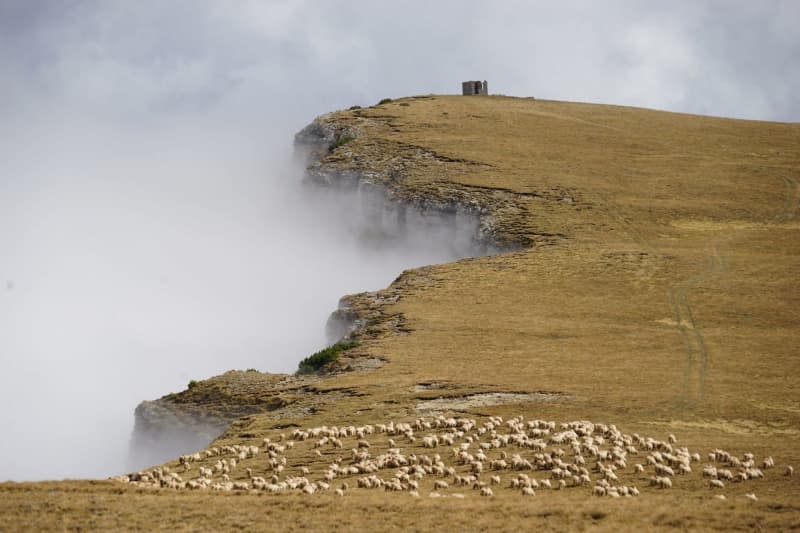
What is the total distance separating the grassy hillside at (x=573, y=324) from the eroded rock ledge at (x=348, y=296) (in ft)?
1.47

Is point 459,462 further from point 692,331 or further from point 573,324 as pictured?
point 692,331

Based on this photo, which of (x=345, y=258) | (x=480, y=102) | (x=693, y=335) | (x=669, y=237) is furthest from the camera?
(x=480, y=102)

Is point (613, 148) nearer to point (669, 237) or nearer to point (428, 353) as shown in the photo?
point (669, 237)

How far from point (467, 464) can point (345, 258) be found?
7767 centimetres

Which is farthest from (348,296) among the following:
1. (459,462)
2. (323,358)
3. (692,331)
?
(459,462)

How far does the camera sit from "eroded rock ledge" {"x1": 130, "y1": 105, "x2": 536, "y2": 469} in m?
61.7

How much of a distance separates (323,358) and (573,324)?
16.7 m

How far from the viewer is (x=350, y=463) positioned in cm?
4162

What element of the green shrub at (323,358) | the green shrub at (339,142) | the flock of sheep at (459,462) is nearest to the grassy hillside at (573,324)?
the flock of sheep at (459,462)

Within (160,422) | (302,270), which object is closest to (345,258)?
(302,270)

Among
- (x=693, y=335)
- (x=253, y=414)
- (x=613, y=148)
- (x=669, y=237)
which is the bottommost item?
(x=253, y=414)

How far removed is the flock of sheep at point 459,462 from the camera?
120 feet

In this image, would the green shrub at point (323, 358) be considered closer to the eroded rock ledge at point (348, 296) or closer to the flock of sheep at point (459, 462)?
the eroded rock ledge at point (348, 296)

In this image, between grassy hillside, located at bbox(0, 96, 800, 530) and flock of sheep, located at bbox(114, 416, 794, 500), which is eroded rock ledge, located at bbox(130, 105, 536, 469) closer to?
grassy hillside, located at bbox(0, 96, 800, 530)
